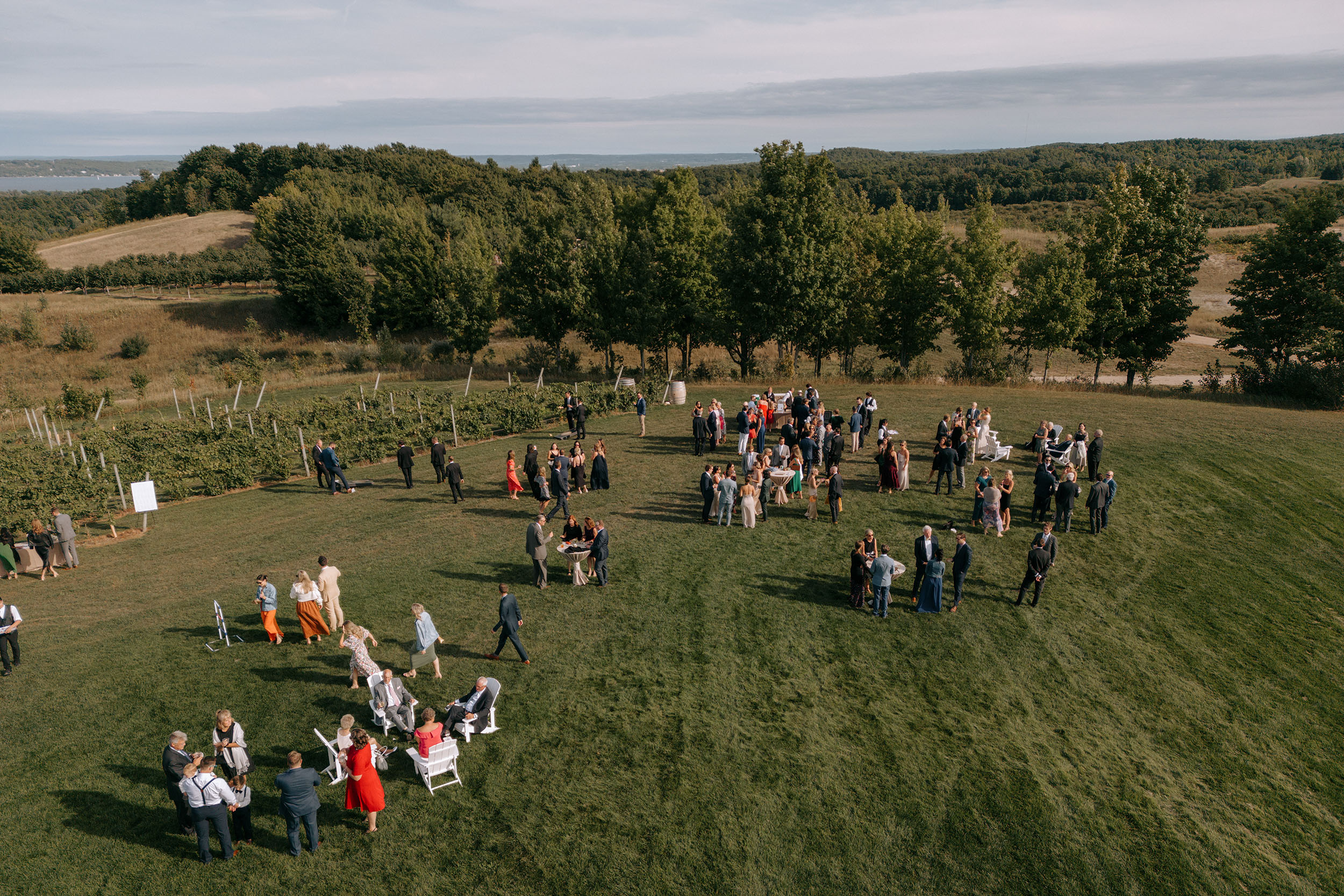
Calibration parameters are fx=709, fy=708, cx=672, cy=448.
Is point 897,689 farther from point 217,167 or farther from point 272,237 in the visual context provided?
point 217,167

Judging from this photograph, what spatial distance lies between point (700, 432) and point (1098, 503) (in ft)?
38.0

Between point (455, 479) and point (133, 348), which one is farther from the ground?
point (455, 479)

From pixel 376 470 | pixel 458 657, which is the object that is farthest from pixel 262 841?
pixel 376 470

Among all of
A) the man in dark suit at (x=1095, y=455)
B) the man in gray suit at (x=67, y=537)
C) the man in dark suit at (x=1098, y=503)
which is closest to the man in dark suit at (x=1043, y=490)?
the man in dark suit at (x=1098, y=503)

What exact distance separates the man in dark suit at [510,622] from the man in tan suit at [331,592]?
3.26 m

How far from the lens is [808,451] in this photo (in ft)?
67.7

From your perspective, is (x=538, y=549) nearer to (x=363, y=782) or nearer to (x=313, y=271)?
(x=363, y=782)

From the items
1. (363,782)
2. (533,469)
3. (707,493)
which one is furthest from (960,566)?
(533,469)

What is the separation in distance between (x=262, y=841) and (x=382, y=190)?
107859mm

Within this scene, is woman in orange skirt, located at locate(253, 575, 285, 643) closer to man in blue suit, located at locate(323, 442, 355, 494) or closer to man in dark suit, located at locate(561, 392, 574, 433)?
man in blue suit, located at locate(323, 442, 355, 494)

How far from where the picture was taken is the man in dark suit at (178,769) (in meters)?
8.85

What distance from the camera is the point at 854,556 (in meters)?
14.6

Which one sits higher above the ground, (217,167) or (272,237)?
(217,167)

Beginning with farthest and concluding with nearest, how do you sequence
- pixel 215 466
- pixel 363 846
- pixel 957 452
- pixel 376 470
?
pixel 376 470, pixel 215 466, pixel 957 452, pixel 363 846
